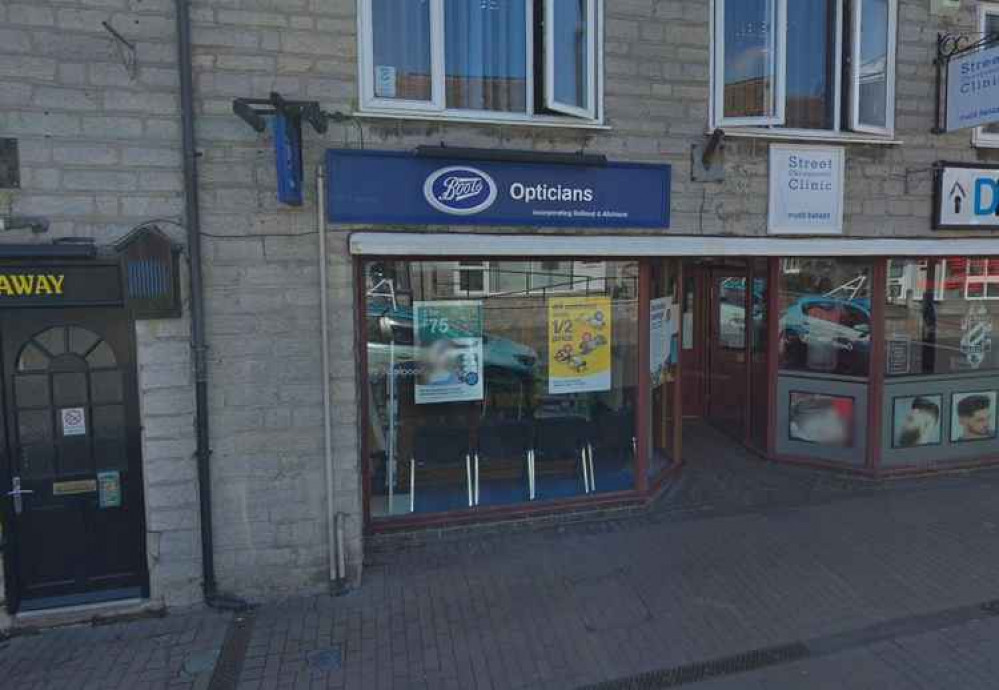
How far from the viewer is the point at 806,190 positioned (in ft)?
20.1

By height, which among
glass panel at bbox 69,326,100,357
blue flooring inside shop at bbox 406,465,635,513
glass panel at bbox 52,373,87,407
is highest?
glass panel at bbox 69,326,100,357

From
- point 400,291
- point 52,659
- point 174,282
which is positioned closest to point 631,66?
point 400,291

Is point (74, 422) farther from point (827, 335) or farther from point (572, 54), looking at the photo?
point (827, 335)

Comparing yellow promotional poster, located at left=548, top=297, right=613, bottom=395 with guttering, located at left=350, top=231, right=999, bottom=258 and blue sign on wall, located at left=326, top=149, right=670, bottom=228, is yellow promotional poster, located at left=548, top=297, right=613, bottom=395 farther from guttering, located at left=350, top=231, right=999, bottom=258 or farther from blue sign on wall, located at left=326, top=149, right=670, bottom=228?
blue sign on wall, located at left=326, top=149, right=670, bottom=228

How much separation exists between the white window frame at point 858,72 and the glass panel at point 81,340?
6922 millimetres

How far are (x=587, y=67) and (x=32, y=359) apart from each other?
4.81m

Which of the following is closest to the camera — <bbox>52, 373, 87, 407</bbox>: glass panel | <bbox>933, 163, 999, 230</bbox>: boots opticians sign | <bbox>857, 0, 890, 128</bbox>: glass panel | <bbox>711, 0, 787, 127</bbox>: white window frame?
<bbox>52, 373, 87, 407</bbox>: glass panel

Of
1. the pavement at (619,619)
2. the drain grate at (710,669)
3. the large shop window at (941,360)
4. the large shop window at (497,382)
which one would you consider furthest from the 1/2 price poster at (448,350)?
the large shop window at (941,360)

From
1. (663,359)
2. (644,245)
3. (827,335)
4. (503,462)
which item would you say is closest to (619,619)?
(503,462)

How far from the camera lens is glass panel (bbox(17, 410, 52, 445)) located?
4422 millimetres

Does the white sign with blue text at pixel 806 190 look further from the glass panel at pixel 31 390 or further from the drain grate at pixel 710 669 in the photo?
the glass panel at pixel 31 390

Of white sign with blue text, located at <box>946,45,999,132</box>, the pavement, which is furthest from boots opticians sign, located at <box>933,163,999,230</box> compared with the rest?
the pavement

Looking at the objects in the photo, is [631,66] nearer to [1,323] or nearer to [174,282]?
[174,282]

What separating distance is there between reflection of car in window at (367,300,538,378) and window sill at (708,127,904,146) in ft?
9.10
